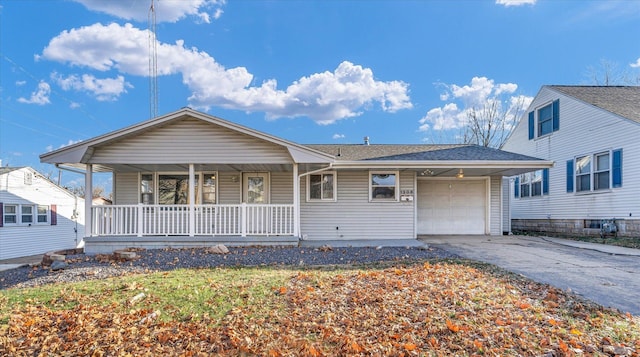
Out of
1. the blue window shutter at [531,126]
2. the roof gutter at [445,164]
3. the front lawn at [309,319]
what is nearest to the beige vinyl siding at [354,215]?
the roof gutter at [445,164]

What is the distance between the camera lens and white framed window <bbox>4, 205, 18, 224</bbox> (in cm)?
1508

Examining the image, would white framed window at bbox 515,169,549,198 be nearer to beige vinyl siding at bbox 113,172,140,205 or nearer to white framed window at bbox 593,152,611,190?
white framed window at bbox 593,152,611,190

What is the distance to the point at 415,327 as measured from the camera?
3.50 m

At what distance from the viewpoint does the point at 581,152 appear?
1271cm

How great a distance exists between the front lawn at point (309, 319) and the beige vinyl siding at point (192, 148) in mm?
4613

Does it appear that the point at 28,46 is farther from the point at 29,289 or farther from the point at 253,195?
the point at 29,289

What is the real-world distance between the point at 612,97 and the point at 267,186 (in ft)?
44.9

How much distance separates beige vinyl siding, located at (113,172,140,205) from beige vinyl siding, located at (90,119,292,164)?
7.44 ft

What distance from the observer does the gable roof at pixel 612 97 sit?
11719mm

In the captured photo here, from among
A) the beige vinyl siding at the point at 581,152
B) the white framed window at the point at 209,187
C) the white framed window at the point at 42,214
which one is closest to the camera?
the beige vinyl siding at the point at 581,152

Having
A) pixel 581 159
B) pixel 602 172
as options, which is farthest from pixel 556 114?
pixel 602 172

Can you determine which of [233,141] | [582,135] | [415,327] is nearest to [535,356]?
[415,327]

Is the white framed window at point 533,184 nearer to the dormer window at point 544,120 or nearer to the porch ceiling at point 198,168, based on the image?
the dormer window at point 544,120

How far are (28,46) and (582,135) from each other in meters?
29.6
